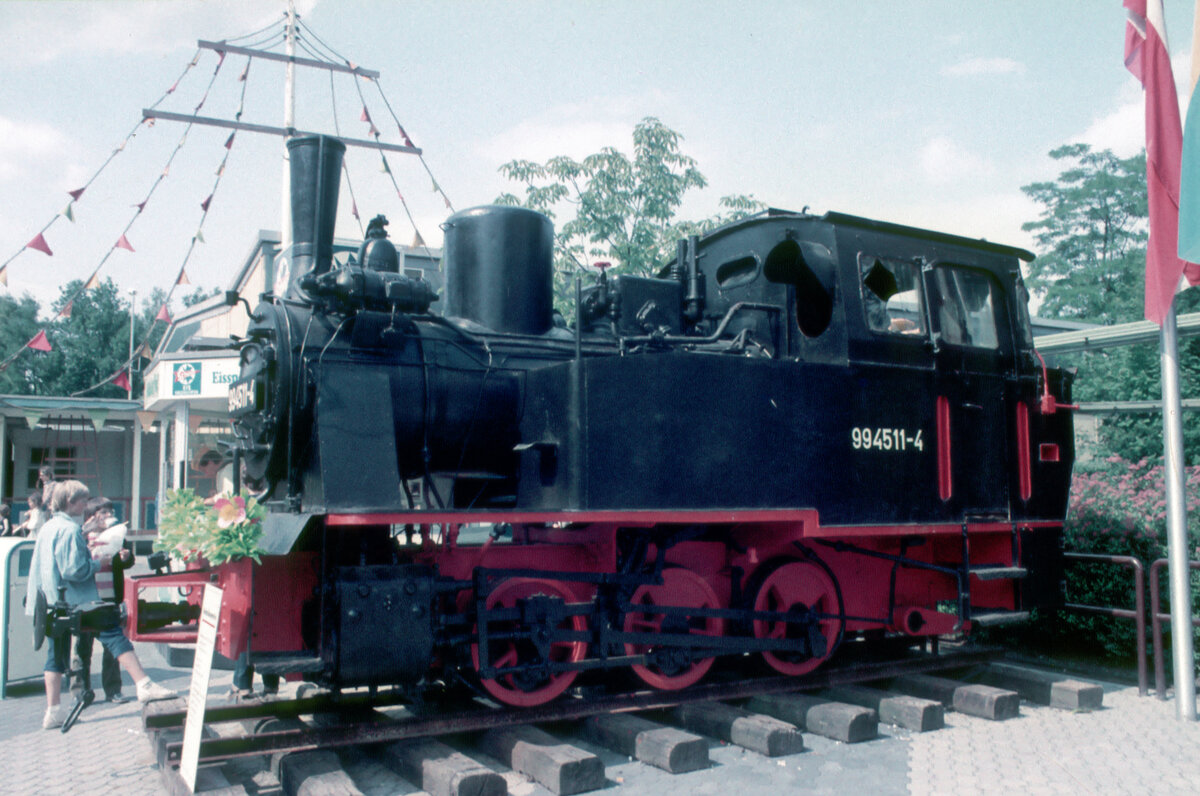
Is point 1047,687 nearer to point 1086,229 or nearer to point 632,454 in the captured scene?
point 632,454

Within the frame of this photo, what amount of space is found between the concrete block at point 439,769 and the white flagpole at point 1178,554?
3964 millimetres

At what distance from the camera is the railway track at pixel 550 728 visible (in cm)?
407

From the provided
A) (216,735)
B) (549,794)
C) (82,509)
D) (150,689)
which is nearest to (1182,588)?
(549,794)

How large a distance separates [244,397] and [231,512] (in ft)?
3.04

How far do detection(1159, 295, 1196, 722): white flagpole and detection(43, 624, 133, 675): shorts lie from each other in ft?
21.0

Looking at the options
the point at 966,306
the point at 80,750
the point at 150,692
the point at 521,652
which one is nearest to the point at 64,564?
the point at 150,692

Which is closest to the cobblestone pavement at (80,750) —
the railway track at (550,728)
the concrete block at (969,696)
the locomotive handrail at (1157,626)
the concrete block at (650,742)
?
the railway track at (550,728)

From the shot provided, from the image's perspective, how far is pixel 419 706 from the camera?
4.99 metres

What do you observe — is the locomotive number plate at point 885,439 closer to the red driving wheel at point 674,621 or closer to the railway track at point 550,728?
the red driving wheel at point 674,621

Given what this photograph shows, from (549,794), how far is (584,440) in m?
1.70

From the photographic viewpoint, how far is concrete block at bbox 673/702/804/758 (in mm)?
4598

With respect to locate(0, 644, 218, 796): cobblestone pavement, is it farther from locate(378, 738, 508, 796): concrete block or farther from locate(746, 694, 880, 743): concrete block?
locate(746, 694, 880, 743): concrete block

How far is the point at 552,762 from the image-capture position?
404 centimetres

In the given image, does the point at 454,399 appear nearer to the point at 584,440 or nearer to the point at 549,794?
the point at 584,440
